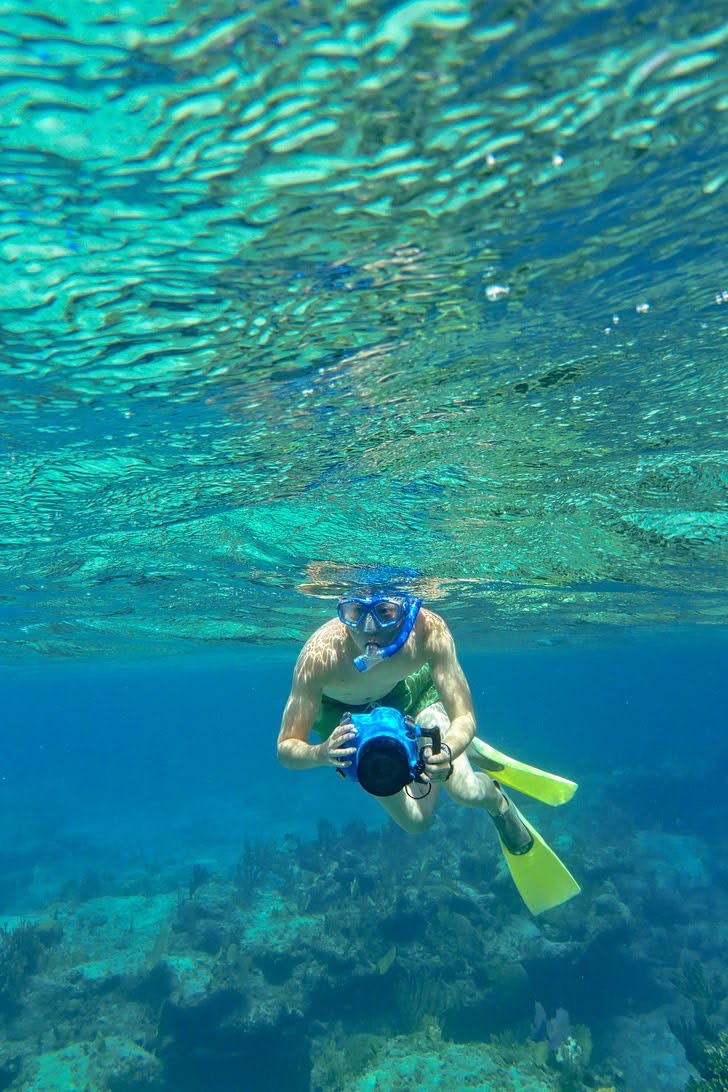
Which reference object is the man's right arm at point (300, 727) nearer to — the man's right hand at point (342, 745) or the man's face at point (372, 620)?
the man's right hand at point (342, 745)

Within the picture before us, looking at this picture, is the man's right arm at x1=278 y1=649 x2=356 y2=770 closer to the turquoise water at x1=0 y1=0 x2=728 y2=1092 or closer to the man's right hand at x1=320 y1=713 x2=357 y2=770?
the man's right hand at x1=320 y1=713 x2=357 y2=770

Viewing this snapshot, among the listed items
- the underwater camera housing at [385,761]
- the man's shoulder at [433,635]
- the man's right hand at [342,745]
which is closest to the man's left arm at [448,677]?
the man's shoulder at [433,635]

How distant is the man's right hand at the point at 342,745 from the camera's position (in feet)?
16.2

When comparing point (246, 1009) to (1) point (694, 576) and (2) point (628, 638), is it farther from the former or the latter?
(2) point (628, 638)

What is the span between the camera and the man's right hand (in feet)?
16.2

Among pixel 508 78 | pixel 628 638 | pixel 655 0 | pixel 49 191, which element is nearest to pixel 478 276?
pixel 508 78

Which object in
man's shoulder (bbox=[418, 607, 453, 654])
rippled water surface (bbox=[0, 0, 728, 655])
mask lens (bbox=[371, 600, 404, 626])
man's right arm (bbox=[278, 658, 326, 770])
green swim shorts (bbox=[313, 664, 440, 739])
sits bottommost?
green swim shorts (bbox=[313, 664, 440, 739])

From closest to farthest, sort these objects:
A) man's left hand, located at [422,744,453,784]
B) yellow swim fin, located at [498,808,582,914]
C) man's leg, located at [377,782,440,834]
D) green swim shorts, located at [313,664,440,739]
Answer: man's left hand, located at [422,744,453,784] < man's leg, located at [377,782,440,834] < green swim shorts, located at [313,664,440,739] < yellow swim fin, located at [498,808,582,914]

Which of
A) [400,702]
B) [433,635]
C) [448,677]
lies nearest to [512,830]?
[400,702]

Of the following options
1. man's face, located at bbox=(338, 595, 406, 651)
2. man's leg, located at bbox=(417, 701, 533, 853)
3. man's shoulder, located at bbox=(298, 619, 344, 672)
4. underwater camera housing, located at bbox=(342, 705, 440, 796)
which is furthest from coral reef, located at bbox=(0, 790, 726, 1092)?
underwater camera housing, located at bbox=(342, 705, 440, 796)

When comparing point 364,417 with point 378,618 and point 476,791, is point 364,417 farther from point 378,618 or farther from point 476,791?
point 476,791

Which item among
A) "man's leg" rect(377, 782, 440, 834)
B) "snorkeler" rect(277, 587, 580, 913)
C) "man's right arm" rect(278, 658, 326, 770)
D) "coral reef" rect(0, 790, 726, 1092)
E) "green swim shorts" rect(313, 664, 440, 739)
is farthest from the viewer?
"coral reef" rect(0, 790, 726, 1092)

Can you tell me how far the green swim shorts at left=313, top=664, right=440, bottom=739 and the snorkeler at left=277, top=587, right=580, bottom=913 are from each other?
0.01 m

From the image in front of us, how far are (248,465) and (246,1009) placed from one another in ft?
35.7
